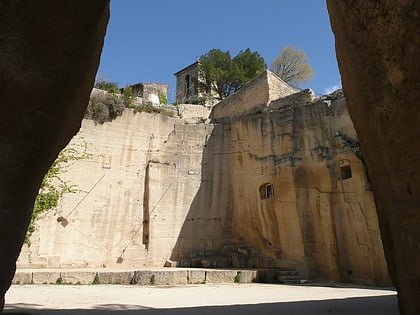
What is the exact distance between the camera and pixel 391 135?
2.53 metres

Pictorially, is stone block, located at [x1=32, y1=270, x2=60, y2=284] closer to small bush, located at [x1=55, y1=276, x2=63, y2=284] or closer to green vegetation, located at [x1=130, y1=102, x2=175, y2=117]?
small bush, located at [x1=55, y1=276, x2=63, y2=284]

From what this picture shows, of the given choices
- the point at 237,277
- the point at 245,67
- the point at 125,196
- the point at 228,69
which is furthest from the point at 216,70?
the point at 237,277

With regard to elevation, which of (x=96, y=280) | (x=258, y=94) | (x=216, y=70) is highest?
(x=216, y=70)

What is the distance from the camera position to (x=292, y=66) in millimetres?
30172

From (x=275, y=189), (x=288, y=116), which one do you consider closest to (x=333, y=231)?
(x=275, y=189)

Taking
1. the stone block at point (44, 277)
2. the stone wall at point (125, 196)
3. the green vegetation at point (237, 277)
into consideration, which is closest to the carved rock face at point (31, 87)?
the stone block at point (44, 277)

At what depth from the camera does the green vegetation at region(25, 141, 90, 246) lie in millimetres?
12352

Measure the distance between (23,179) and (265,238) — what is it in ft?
39.7

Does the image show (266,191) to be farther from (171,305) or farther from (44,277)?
(171,305)

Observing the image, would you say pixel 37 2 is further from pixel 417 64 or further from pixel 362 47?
pixel 417 64

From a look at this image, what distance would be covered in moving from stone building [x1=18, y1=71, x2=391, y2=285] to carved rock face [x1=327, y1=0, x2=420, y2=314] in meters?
8.99

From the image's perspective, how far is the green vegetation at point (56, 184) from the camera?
12352mm

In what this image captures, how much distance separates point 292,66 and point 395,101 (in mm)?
29283

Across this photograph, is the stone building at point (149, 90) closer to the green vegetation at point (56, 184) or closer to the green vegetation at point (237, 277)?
the green vegetation at point (56, 184)
